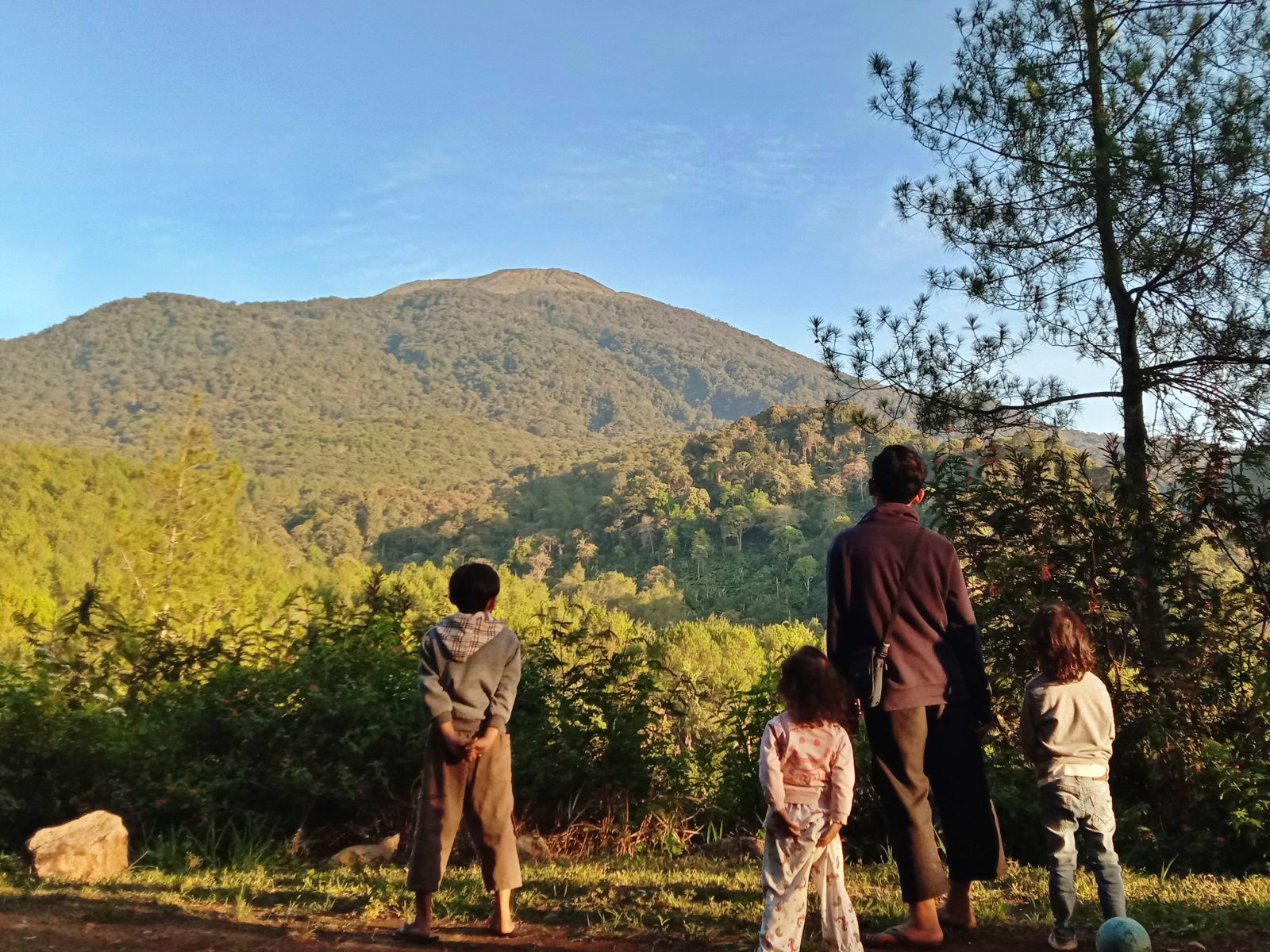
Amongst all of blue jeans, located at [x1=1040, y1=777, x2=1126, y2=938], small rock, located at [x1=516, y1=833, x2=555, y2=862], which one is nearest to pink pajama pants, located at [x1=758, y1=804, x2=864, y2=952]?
blue jeans, located at [x1=1040, y1=777, x2=1126, y2=938]

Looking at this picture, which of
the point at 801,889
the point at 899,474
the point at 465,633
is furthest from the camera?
the point at 465,633

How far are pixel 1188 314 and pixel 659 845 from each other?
5.19 metres

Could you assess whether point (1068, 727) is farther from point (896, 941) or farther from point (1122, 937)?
point (896, 941)

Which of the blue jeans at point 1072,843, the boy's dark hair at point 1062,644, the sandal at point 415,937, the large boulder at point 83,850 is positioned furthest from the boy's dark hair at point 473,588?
the large boulder at point 83,850

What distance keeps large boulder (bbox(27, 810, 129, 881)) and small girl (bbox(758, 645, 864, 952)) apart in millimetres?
3918

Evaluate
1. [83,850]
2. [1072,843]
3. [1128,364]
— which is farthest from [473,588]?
[1128,364]

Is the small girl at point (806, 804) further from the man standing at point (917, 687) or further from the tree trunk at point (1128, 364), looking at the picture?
the tree trunk at point (1128, 364)

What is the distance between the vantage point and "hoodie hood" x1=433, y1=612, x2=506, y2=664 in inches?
143

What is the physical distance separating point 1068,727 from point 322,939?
286 centimetres

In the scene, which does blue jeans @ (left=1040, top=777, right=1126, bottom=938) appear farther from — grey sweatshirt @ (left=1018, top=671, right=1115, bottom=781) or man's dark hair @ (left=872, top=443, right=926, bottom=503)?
man's dark hair @ (left=872, top=443, right=926, bottom=503)

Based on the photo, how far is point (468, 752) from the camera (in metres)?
3.62

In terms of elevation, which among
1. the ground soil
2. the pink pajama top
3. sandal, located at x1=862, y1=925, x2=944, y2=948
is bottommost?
the ground soil

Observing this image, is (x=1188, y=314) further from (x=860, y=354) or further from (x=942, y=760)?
(x=942, y=760)

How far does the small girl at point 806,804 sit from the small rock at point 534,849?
287 centimetres
